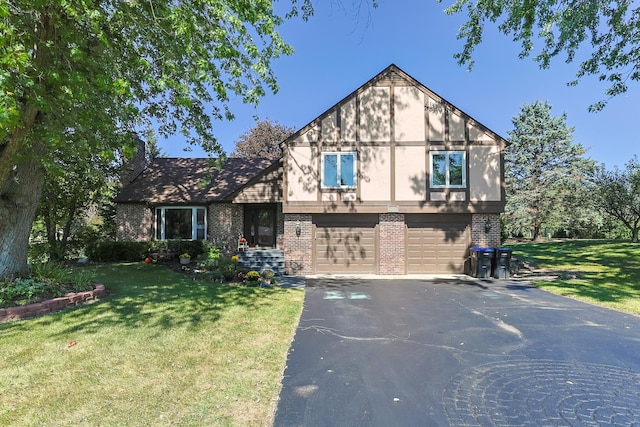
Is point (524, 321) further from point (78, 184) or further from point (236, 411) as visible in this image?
point (78, 184)

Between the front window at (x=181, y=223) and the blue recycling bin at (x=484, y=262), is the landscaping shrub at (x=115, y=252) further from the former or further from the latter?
the blue recycling bin at (x=484, y=262)

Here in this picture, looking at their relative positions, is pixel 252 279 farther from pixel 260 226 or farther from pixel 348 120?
pixel 348 120

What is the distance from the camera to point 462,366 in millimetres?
4414

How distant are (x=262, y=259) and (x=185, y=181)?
7.33m

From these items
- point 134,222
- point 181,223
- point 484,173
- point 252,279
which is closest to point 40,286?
point 252,279

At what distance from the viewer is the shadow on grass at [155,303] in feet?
19.5

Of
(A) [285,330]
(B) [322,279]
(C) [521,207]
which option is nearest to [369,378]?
(A) [285,330]

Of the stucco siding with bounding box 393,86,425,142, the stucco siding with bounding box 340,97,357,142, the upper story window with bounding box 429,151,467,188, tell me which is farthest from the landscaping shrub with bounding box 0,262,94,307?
the upper story window with bounding box 429,151,467,188

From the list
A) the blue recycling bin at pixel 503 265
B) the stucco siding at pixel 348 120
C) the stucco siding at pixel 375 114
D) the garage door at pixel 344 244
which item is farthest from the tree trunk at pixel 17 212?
the blue recycling bin at pixel 503 265

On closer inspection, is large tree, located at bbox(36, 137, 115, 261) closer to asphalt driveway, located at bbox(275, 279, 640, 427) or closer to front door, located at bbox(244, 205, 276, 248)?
front door, located at bbox(244, 205, 276, 248)

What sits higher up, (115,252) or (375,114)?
(375,114)

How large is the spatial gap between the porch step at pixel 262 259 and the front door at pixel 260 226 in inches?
53.5

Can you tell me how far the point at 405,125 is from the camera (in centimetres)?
1348

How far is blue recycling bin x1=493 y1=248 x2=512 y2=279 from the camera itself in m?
12.3
